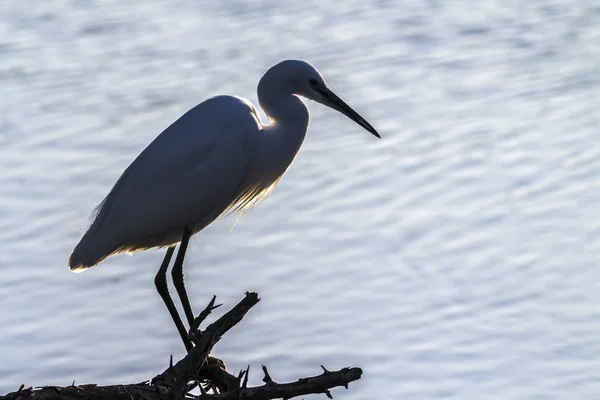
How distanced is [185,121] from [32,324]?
2426mm

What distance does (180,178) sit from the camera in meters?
7.76

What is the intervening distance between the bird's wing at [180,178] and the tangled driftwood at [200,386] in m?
1.34

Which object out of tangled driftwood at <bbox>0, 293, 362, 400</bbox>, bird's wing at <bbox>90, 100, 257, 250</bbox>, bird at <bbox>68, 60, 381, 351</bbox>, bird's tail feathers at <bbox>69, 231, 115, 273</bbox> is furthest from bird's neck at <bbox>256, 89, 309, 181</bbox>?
tangled driftwood at <bbox>0, 293, 362, 400</bbox>

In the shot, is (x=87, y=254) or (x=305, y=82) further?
(x=305, y=82)

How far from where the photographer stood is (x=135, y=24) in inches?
612

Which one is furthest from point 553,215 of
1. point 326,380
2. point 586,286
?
point 326,380

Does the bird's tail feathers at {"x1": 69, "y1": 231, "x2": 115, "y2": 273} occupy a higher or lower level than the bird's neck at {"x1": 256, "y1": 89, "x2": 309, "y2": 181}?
lower

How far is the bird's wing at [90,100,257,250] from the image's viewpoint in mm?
7668

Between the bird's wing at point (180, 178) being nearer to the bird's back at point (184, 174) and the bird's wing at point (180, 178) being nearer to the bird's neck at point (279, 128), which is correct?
the bird's back at point (184, 174)

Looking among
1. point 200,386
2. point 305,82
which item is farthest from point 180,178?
point 200,386

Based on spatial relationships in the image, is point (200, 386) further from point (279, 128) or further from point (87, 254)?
point (279, 128)

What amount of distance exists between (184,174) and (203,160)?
127 millimetres

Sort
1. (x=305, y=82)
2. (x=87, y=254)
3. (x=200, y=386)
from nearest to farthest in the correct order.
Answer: (x=200, y=386), (x=87, y=254), (x=305, y=82)

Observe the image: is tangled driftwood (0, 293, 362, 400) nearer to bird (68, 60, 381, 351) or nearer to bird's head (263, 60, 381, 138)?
bird (68, 60, 381, 351)
